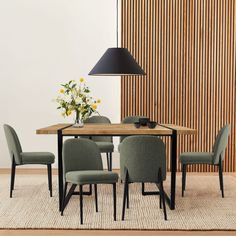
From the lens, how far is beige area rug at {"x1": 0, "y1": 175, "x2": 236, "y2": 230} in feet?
16.7

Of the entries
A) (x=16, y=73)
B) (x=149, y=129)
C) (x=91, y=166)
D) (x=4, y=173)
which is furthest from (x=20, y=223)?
(x=16, y=73)

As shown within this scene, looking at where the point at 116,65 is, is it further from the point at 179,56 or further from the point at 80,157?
the point at 179,56

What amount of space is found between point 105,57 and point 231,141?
311cm

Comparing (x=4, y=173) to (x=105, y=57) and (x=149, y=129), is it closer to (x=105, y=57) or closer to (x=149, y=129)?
(x=105, y=57)

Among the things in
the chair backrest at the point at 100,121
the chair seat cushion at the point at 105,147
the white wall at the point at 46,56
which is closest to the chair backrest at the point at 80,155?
the chair seat cushion at the point at 105,147

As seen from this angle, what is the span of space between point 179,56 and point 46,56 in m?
2.23

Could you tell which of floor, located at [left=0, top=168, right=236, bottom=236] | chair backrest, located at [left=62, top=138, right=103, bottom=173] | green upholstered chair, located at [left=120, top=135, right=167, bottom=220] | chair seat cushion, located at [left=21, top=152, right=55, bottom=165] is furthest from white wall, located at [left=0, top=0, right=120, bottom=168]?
floor, located at [left=0, top=168, right=236, bottom=236]

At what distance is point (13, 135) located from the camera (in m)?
6.27

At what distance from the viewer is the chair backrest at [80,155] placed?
5641 millimetres

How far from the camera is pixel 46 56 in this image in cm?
898

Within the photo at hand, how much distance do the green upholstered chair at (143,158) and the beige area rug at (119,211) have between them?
44 cm

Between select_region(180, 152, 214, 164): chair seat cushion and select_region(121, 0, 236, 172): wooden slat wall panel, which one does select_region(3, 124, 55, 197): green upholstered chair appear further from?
select_region(121, 0, 236, 172): wooden slat wall panel

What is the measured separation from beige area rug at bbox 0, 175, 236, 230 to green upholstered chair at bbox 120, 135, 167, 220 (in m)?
0.44

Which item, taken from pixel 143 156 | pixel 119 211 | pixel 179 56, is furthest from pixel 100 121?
pixel 143 156
